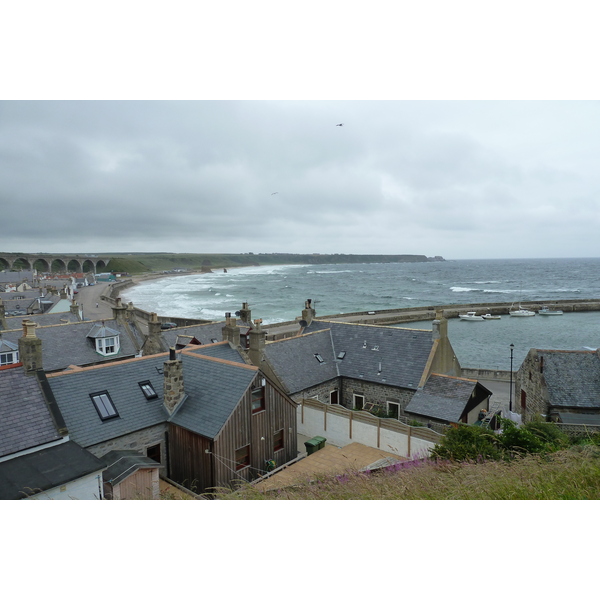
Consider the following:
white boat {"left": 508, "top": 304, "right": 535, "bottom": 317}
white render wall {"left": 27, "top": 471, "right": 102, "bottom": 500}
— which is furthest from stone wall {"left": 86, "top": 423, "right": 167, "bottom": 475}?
white boat {"left": 508, "top": 304, "right": 535, "bottom": 317}

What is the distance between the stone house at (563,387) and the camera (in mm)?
18172

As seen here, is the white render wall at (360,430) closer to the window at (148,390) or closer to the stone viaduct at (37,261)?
the window at (148,390)

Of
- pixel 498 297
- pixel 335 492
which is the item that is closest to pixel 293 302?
pixel 498 297

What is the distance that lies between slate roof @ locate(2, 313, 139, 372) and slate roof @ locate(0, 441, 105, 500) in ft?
45.1

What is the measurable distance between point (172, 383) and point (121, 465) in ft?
11.7

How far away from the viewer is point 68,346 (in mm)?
23891

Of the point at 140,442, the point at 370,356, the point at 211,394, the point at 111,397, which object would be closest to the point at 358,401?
the point at 370,356

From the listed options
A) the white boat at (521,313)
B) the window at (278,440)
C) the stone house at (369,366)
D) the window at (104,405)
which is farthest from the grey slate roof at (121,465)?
the white boat at (521,313)

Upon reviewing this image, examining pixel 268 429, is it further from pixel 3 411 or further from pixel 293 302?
pixel 293 302

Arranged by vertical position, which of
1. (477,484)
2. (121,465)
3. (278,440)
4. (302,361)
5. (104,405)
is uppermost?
(477,484)

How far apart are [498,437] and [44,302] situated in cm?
5147

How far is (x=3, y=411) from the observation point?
10156 millimetres

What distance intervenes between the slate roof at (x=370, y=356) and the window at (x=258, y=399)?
178 inches

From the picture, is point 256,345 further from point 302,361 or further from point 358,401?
point 358,401
